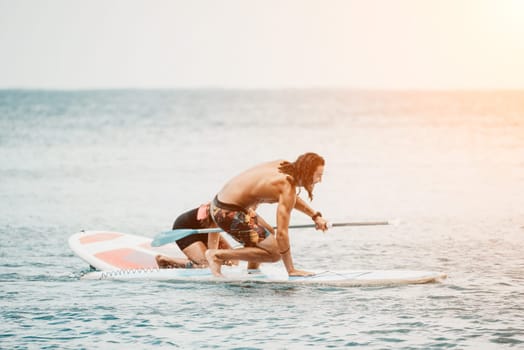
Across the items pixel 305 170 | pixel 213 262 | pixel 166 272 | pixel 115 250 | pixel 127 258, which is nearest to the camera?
pixel 305 170

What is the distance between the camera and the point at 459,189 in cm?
1956

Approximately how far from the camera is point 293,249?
1274cm

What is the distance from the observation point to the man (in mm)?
9172

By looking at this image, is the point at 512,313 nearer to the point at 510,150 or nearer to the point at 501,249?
the point at 501,249

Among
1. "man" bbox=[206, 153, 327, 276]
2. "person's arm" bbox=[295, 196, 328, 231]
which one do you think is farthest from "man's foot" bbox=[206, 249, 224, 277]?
"person's arm" bbox=[295, 196, 328, 231]

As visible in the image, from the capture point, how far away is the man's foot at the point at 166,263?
10438mm

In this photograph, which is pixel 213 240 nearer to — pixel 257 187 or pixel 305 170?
pixel 257 187

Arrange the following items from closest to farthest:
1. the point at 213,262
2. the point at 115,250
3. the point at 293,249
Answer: the point at 213,262 < the point at 115,250 < the point at 293,249

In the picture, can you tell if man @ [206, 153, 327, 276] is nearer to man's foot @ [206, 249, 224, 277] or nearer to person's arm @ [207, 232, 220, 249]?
man's foot @ [206, 249, 224, 277]

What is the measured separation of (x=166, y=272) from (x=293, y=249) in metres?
2.82

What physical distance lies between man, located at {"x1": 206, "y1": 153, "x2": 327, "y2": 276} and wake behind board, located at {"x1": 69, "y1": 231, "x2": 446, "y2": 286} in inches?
10.7

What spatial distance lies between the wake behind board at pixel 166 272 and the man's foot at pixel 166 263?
0.11 metres

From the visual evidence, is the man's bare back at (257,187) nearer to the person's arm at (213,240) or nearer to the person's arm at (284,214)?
the person's arm at (284,214)

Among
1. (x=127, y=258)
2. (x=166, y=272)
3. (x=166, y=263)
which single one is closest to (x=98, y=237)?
(x=127, y=258)
